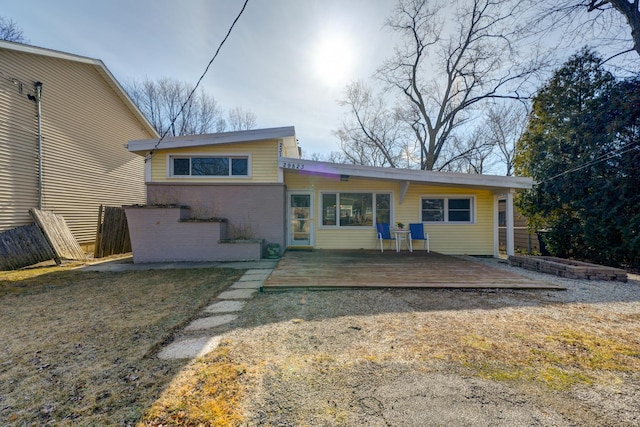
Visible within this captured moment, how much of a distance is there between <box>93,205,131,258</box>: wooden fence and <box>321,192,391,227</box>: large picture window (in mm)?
6644

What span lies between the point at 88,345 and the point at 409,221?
7.67m

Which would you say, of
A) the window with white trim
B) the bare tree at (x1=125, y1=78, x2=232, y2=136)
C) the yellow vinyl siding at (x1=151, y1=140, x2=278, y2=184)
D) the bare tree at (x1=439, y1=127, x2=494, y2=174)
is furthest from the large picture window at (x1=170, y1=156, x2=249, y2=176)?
the bare tree at (x1=125, y1=78, x2=232, y2=136)

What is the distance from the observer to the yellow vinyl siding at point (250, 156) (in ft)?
24.3

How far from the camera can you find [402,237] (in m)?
8.29

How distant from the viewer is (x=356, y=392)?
172cm

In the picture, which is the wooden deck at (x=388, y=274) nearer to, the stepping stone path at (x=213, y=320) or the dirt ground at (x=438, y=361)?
the stepping stone path at (x=213, y=320)

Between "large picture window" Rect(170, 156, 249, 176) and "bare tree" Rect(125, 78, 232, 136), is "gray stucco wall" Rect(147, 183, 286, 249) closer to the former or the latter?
"large picture window" Rect(170, 156, 249, 176)

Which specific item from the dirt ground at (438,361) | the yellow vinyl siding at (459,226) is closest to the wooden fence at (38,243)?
the dirt ground at (438,361)

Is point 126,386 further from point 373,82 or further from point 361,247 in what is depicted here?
point 373,82

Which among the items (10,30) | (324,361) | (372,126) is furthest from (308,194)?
(10,30)

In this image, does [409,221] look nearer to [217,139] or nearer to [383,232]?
[383,232]

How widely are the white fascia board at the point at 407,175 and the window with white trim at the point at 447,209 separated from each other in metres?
1.20

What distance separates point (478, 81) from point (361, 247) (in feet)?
38.2

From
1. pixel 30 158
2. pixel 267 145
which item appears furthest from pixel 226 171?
pixel 30 158
